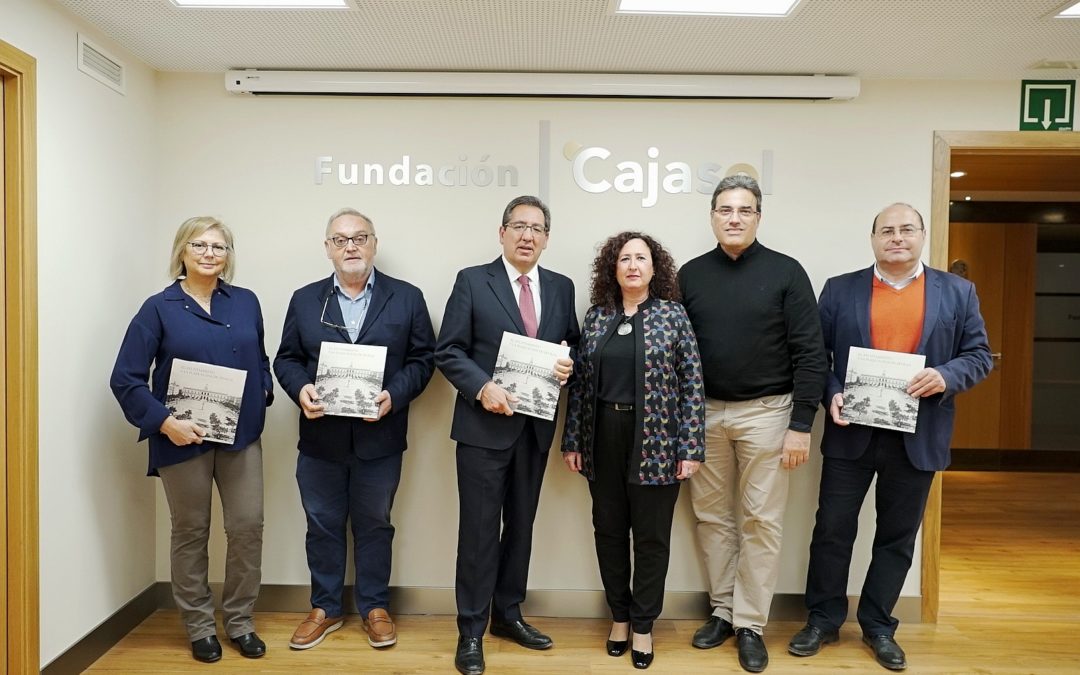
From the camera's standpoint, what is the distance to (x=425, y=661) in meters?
2.92

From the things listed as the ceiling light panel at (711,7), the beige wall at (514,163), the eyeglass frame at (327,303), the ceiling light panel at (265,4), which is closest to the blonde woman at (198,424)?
the eyeglass frame at (327,303)

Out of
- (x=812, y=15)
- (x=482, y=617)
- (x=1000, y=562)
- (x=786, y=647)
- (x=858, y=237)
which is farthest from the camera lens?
(x=1000, y=562)

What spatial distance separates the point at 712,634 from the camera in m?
3.10

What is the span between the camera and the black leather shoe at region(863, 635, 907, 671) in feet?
9.52

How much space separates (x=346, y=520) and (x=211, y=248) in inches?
50.6

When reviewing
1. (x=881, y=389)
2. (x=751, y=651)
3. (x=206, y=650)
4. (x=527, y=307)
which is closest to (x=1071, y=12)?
(x=881, y=389)

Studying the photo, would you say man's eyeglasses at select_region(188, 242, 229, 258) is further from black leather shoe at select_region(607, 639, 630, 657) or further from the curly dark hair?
black leather shoe at select_region(607, 639, 630, 657)

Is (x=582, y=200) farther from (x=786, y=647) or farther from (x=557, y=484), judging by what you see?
(x=786, y=647)

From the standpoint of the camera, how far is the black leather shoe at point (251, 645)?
2922 mm

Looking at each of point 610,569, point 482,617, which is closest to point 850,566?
point 610,569

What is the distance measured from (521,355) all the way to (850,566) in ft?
6.43

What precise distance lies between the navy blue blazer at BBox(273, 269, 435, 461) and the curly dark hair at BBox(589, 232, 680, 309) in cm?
80

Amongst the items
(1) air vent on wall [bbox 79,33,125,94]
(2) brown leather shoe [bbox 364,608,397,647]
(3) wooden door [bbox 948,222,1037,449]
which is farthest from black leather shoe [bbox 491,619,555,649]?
(3) wooden door [bbox 948,222,1037,449]

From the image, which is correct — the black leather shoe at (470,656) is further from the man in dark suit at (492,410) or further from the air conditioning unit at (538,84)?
Answer: the air conditioning unit at (538,84)
